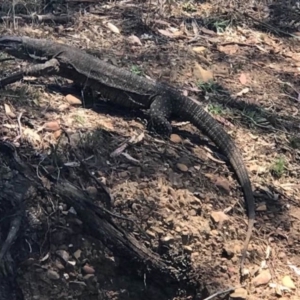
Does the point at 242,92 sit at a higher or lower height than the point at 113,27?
lower

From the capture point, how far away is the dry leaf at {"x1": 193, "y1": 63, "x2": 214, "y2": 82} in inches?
245

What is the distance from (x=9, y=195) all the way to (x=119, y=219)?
734 mm

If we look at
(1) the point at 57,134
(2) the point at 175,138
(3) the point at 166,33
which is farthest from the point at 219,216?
(3) the point at 166,33

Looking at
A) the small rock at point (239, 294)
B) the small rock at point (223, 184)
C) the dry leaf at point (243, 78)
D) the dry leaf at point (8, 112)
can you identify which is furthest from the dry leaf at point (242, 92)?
the small rock at point (239, 294)

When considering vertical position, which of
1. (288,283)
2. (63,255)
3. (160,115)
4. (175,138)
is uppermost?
(160,115)

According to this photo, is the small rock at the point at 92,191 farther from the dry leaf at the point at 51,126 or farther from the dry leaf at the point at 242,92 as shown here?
the dry leaf at the point at 242,92

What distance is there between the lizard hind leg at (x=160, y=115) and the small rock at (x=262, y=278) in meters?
1.40

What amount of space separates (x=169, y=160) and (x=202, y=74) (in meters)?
1.36

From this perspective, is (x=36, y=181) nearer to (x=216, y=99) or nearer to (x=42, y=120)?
(x=42, y=120)

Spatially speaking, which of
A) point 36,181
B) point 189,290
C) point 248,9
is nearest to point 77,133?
point 36,181

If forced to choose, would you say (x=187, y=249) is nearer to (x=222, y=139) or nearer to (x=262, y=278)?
(x=262, y=278)

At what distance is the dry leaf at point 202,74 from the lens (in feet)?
20.4

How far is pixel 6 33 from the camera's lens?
249 inches

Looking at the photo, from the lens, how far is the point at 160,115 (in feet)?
18.2
